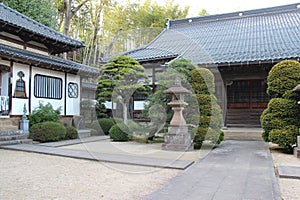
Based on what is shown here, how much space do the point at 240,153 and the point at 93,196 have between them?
171 inches

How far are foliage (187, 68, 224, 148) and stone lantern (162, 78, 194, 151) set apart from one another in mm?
366

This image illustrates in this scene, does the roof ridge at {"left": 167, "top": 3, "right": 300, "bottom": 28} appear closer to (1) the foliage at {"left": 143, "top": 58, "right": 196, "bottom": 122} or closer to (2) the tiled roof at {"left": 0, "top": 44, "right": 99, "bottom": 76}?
(2) the tiled roof at {"left": 0, "top": 44, "right": 99, "bottom": 76}

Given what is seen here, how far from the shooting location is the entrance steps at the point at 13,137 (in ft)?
24.4

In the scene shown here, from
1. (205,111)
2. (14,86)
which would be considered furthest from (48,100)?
(205,111)

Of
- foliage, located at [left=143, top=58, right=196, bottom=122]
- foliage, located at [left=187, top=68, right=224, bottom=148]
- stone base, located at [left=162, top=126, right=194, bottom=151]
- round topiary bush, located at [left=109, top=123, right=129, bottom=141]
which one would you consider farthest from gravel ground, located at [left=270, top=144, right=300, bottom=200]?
round topiary bush, located at [left=109, top=123, right=129, bottom=141]

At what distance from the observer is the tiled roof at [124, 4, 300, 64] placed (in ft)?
31.4

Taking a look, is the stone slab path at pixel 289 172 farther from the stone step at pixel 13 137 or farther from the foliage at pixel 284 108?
the stone step at pixel 13 137

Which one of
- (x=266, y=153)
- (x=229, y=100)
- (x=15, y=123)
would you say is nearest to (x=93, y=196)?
(x=266, y=153)

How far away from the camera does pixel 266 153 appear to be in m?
6.30

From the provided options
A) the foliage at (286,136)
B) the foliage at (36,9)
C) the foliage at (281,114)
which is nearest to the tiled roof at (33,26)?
the foliage at (36,9)

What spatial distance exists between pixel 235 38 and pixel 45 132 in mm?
9035

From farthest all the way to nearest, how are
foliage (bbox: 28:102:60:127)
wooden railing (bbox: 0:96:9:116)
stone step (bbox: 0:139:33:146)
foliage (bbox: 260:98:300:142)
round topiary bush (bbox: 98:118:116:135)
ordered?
1. round topiary bush (bbox: 98:118:116:135)
2. foliage (bbox: 28:102:60:127)
3. wooden railing (bbox: 0:96:9:116)
4. stone step (bbox: 0:139:33:146)
5. foliage (bbox: 260:98:300:142)

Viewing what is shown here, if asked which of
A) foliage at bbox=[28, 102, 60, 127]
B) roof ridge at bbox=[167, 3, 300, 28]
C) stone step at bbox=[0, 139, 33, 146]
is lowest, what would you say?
stone step at bbox=[0, 139, 33, 146]

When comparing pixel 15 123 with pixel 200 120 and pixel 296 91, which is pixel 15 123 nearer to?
pixel 200 120
